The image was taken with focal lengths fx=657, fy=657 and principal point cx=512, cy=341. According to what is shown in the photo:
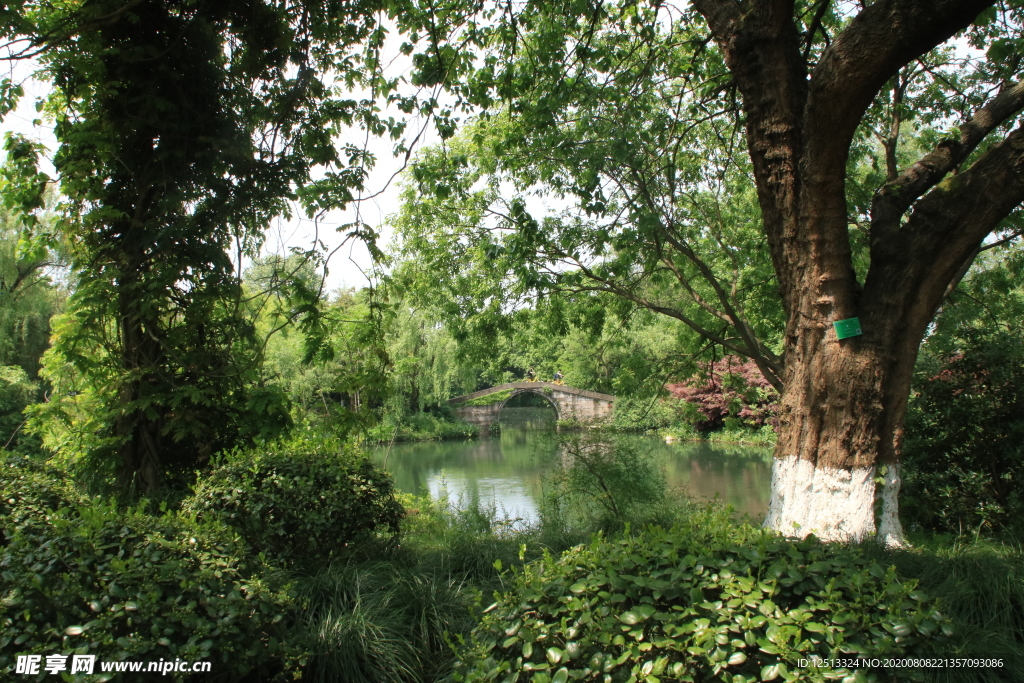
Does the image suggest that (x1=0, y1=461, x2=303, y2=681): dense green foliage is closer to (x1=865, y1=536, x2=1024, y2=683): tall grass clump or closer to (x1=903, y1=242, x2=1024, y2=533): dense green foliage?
(x1=865, y1=536, x2=1024, y2=683): tall grass clump

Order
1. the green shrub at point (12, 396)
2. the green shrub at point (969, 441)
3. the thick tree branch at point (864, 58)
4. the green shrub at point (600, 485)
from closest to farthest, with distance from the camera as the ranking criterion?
the thick tree branch at point (864, 58) < the green shrub at point (969, 441) < the green shrub at point (600, 485) < the green shrub at point (12, 396)

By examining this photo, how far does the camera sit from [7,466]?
4.44 metres

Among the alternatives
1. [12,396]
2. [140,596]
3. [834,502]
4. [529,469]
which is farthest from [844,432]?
[12,396]

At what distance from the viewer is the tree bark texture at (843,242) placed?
350cm

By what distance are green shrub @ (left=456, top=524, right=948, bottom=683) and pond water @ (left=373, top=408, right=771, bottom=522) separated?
572 centimetres

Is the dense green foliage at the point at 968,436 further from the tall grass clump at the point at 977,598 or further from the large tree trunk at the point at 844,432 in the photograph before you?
the large tree trunk at the point at 844,432

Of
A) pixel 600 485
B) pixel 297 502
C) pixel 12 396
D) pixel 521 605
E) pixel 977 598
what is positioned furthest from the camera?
pixel 12 396

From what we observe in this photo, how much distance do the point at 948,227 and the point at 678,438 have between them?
17283mm

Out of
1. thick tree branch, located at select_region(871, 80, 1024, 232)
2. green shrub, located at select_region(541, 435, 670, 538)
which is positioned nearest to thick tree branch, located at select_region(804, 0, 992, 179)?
thick tree branch, located at select_region(871, 80, 1024, 232)

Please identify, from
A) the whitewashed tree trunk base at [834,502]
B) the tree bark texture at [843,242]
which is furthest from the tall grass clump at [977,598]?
the tree bark texture at [843,242]

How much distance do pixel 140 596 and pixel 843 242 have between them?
379 cm

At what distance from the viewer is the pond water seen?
960 centimetres

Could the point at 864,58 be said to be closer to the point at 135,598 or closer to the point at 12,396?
the point at 135,598

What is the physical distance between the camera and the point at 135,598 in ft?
6.81
